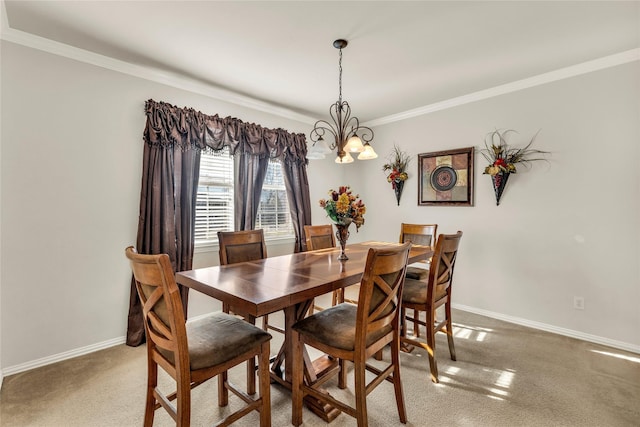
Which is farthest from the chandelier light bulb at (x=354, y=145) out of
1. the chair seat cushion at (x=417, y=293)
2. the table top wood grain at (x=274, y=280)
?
the chair seat cushion at (x=417, y=293)

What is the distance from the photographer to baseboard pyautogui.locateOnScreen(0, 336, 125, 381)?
7.08 ft

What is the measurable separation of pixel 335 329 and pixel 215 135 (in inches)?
94.7

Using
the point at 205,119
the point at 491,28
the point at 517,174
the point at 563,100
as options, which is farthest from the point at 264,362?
the point at 563,100

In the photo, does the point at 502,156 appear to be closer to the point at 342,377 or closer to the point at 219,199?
the point at 342,377

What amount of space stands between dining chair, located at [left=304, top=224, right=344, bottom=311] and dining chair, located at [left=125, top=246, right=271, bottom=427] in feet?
4.47

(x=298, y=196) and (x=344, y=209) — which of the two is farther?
(x=298, y=196)

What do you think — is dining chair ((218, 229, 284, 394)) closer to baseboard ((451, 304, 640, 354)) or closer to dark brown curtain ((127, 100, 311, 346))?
dark brown curtain ((127, 100, 311, 346))

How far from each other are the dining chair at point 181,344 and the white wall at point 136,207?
1.45m

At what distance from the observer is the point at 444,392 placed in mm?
1987

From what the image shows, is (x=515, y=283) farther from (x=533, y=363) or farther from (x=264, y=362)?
(x=264, y=362)

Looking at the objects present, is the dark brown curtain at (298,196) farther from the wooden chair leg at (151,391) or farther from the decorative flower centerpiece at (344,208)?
the wooden chair leg at (151,391)

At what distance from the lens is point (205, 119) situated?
3.05 m

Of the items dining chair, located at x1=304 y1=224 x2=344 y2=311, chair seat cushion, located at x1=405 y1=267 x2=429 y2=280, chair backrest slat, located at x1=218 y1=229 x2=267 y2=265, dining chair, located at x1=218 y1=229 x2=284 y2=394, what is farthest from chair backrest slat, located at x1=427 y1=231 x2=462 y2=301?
chair backrest slat, located at x1=218 y1=229 x2=267 y2=265

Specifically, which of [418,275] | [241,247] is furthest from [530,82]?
[241,247]
